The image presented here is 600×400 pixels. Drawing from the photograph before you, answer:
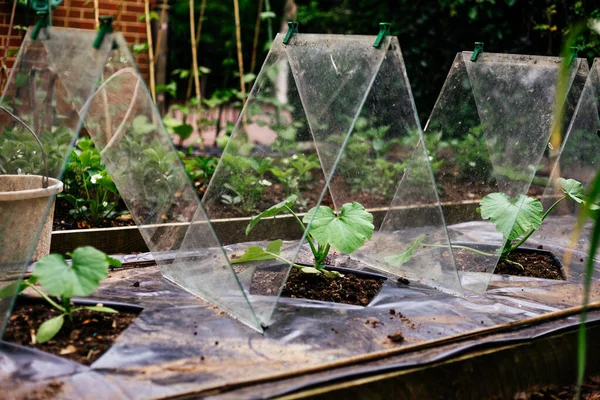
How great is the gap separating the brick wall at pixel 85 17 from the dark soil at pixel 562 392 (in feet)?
11.0

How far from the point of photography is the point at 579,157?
10.5 ft

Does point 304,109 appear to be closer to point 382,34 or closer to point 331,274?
point 382,34

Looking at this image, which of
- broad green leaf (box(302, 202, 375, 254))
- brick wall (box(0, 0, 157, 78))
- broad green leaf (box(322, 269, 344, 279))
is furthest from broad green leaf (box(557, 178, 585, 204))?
brick wall (box(0, 0, 157, 78))

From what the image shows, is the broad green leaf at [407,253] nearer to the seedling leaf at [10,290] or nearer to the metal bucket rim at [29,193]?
the metal bucket rim at [29,193]

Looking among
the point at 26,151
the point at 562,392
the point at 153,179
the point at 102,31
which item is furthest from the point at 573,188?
the point at 26,151

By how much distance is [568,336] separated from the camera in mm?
2076

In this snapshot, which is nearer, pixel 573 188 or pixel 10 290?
pixel 10 290

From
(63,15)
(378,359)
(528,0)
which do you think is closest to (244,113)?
(378,359)

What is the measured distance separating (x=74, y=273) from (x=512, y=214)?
1589 mm

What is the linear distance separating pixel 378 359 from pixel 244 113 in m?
1.24

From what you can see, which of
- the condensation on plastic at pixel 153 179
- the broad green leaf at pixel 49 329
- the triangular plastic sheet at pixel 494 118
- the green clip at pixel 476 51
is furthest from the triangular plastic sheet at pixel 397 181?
the broad green leaf at pixel 49 329

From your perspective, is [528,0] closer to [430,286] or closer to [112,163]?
[430,286]

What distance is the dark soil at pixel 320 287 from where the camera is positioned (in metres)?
2.22

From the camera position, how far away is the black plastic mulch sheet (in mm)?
1571
